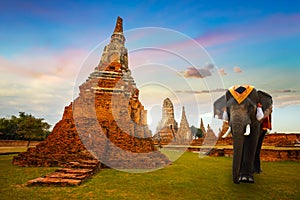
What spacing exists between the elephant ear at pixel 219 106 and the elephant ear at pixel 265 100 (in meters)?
1.23

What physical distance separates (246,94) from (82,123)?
379 inches

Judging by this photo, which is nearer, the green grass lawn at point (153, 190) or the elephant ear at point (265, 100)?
the green grass lawn at point (153, 190)

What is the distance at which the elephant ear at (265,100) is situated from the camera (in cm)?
743

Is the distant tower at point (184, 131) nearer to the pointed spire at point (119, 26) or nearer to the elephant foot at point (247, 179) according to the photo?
the pointed spire at point (119, 26)

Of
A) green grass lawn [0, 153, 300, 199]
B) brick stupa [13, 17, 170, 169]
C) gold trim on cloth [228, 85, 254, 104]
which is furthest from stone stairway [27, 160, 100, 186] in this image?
gold trim on cloth [228, 85, 254, 104]

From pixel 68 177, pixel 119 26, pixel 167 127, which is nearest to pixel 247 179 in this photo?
pixel 68 177

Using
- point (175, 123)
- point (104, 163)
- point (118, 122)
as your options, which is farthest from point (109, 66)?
point (175, 123)

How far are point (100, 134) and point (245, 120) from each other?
8.44 m

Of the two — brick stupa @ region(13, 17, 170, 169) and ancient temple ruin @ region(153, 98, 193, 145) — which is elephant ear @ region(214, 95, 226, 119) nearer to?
brick stupa @ region(13, 17, 170, 169)

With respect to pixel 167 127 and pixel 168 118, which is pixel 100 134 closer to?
pixel 167 127

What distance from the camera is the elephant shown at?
627 centimetres

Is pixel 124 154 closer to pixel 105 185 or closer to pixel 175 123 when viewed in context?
pixel 105 185

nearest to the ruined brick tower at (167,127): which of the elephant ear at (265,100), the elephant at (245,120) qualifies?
the elephant ear at (265,100)

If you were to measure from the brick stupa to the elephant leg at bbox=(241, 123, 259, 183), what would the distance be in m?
4.87
